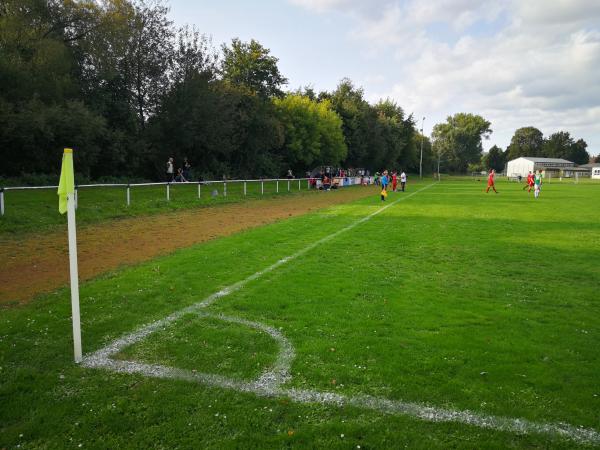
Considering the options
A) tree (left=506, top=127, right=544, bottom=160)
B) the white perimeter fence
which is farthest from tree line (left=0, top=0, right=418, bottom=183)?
tree (left=506, top=127, right=544, bottom=160)

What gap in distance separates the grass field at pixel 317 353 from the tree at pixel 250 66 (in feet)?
134

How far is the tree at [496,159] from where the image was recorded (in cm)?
15075

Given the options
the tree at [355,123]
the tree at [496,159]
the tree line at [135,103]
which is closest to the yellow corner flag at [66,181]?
the tree line at [135,103]

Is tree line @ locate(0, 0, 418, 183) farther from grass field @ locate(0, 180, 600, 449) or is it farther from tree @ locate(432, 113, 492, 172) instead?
tree @ locate(432, 113, 492, 172)

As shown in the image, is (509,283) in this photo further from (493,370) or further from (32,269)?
(32,269)

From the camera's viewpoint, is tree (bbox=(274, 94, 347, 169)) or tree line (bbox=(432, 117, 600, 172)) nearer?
tree (bbox=(274, 94, 347, 169))

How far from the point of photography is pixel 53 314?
5.95 m

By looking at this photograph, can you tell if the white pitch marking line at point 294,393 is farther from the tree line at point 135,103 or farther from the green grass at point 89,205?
the tree line at point 135,103

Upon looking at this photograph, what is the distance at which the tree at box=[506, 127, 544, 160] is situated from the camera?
156000mm

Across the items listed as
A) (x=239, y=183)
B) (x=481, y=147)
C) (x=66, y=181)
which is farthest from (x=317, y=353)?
(x=481, y=147)

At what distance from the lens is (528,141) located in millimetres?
159875

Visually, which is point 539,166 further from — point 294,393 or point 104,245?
point 294,393

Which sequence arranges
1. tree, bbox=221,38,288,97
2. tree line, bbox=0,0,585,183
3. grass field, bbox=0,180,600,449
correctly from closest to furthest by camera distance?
grass field, bbox=0,180,600,449
tree line, bbox=0,0,585,183
tree, bbox=221,38,288,97

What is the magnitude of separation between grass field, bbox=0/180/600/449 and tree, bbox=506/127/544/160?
544ft
